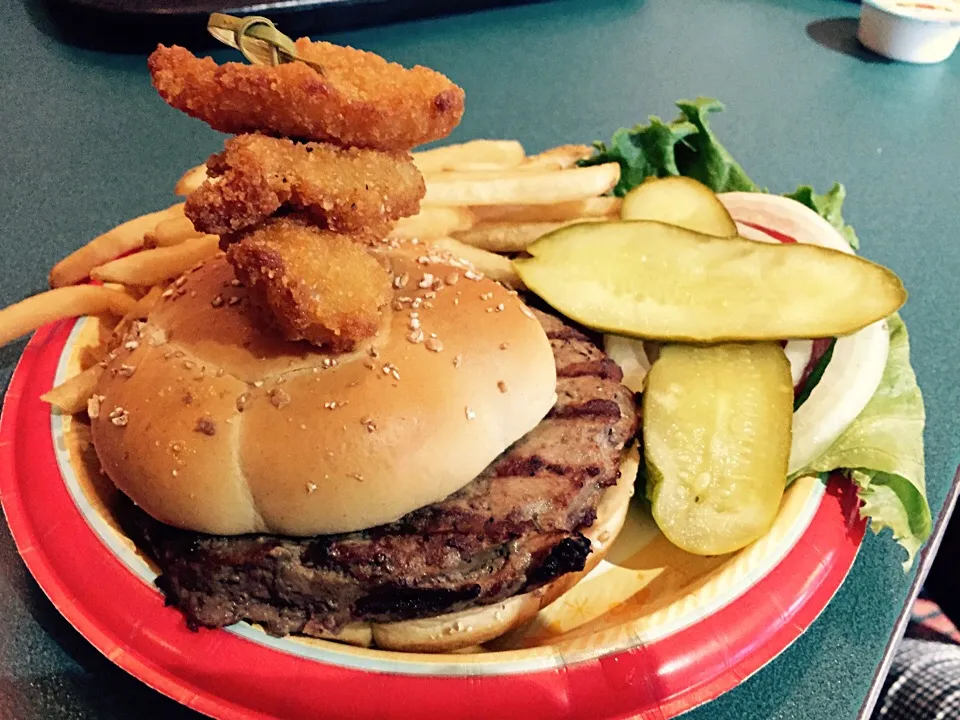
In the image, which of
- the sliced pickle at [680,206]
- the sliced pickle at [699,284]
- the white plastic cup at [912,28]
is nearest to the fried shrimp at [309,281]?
the sliced pickle at [699,284]

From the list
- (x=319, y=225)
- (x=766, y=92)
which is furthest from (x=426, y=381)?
(x=766, y=92)

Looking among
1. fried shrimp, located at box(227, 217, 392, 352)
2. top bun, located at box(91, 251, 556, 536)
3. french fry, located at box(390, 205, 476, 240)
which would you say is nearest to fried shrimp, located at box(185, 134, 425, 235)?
fried shrimp, located at box(227, 217, 392, 352)

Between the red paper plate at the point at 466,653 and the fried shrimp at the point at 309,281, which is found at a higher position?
the fried shrimp at the point at 309,281

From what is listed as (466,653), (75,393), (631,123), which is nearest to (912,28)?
(631,123)

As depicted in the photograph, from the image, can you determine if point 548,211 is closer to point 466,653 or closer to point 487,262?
point 487,262

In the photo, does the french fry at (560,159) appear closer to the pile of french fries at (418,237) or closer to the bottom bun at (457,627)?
the pile of french fries at (418,237)

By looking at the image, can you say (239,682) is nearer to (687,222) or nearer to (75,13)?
(687,222)
